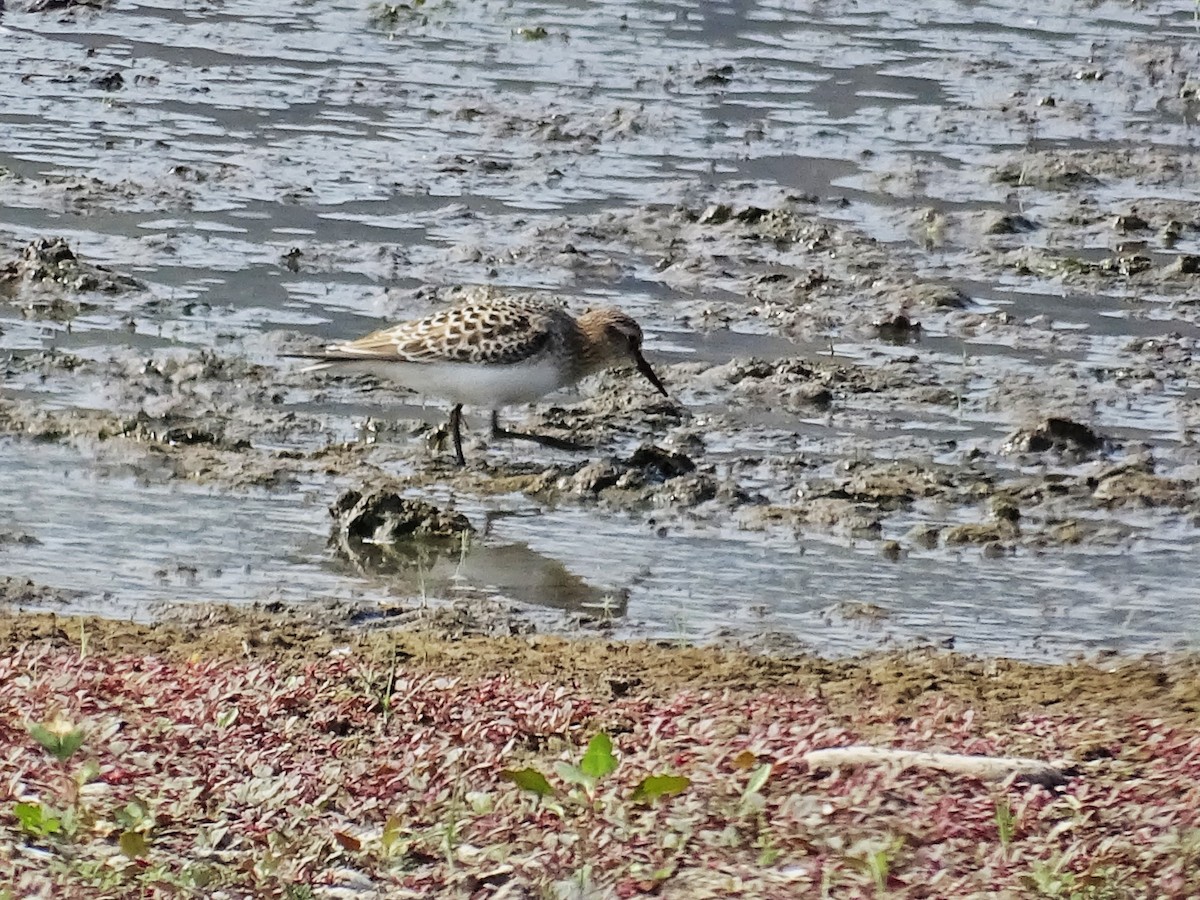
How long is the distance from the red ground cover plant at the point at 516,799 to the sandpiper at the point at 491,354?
140 inches

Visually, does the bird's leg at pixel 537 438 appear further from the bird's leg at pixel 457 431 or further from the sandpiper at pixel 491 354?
the bird's leg at pixel 457 431

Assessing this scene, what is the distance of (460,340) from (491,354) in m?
0.15

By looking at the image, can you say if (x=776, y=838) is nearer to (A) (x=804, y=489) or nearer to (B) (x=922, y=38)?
(A) (x=804, y=489)

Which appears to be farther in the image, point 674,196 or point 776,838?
point 674,196

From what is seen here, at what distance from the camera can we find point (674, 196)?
14039 mm

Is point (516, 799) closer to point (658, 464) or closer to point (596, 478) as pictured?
point (596, 478)

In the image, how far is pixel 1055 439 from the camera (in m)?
10.5

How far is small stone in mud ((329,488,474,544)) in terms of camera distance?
930 cm

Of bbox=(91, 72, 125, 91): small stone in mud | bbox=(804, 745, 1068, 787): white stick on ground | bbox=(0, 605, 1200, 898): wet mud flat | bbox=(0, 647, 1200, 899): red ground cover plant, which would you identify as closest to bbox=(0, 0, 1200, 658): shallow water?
bbox=(91, 72, 125, 91): small stone in mud

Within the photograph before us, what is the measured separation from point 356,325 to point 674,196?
2.83 m

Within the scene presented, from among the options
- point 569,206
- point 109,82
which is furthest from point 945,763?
point 109,82

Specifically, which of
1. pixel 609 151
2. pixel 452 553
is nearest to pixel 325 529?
pixel 452 553

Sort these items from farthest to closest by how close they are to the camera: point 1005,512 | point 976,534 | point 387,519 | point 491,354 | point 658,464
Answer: point 491,354 < point 658,464 < point 1005,512 < point 976,534 < point 387,519

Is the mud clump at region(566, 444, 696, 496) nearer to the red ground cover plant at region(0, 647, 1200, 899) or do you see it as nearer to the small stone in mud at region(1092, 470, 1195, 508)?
the small stone in mud at region(1092, 470, 1195, 508)
